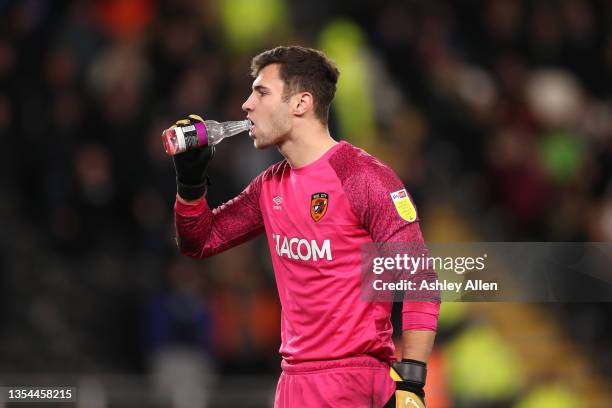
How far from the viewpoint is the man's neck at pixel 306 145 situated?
214 inches

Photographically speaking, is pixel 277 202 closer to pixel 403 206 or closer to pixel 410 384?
pixel 403 206

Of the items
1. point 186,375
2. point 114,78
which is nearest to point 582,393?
point 186,375

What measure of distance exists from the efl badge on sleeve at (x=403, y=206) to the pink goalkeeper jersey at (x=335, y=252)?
2 cm

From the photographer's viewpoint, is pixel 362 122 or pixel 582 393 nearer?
pixel 582 393

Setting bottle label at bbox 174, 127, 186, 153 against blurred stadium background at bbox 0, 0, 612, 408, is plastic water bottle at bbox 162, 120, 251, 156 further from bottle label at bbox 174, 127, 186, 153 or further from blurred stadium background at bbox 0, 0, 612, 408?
blurred stadium background at bbox 0, 0, 612, 408

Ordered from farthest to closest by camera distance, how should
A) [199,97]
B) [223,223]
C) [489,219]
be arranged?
[489,219], [199,97], [223,223]

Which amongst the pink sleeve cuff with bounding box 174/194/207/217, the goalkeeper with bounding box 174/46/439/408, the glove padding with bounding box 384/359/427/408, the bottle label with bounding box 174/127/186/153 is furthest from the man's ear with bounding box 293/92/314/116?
the glove padding with bounding box 384/359/427/408

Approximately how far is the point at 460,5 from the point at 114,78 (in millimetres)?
4856

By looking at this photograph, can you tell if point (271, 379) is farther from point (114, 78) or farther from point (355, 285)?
point (355, 285)

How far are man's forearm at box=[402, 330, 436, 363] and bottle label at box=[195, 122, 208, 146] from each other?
4.09 feet

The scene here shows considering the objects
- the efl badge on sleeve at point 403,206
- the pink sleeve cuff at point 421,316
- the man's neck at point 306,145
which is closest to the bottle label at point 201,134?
the man's neck at point 306,145

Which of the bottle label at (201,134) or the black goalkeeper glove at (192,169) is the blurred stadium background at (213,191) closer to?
→ the black goalkeeper glove at (192,169)

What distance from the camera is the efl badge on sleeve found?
16.7ft

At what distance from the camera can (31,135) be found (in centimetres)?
1062
